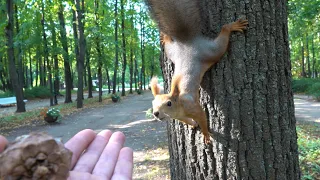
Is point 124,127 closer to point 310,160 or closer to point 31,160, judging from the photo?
point 310,160

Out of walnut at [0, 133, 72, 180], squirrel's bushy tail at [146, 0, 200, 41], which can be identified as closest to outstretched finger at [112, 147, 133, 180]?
walnut at [0, 133, 72, 180]

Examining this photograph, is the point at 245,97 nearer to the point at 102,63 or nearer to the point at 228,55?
the point at 228,55

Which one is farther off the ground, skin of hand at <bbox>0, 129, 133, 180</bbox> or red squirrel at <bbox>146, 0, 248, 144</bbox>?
red squirrel at <bbox>146, 0, 248, 144</bbox>

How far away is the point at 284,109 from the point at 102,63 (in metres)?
19.8

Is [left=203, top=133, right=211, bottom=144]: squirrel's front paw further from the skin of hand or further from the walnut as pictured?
the walnut

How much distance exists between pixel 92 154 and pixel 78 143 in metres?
0.10

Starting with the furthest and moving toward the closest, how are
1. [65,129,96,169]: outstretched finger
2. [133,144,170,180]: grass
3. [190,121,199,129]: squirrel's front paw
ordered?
[133,144,170,180]: grass → [190,121,199,129]: squirrel's front paw → [65,129,96,169]: outstretched finger

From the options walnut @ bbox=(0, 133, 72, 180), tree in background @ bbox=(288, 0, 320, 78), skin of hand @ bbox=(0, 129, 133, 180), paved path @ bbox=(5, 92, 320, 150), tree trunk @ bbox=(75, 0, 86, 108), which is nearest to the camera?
walnut @ bbox=(0, 133, 72, 180)

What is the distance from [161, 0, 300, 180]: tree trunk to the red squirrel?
5cm

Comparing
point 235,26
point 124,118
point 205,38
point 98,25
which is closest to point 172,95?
point 205,38

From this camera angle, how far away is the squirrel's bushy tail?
5.87 ft

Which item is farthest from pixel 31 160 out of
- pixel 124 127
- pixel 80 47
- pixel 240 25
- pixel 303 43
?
pixel 303 43

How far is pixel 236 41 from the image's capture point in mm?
1742

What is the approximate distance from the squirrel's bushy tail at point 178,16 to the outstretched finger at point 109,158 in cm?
78
